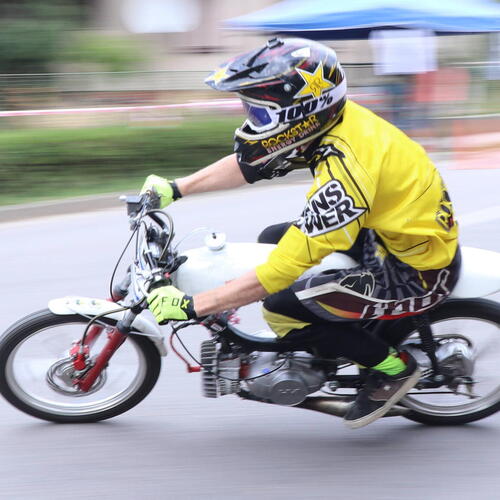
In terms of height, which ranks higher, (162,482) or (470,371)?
(470,371)

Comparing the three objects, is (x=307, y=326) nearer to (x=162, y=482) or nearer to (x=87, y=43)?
(x=162, y=482)

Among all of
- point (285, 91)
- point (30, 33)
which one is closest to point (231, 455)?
point (285, 91)

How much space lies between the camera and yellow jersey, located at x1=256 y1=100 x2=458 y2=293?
285cm

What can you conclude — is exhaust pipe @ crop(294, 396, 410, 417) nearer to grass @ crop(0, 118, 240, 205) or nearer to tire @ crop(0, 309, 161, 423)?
tire @ crop(0, 309, 161, 423)

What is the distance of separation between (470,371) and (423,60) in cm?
787

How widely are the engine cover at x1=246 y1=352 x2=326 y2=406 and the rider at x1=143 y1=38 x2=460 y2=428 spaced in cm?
11

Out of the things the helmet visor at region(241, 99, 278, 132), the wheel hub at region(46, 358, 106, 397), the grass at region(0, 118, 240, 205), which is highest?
the helmet visor at region(241, 99, 278, 132)

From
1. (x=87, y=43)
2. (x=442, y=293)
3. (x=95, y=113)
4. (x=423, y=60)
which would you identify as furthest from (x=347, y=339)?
(x=87, y=43)

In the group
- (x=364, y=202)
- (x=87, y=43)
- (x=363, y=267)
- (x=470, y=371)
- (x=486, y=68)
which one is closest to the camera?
(x=364, y=202)

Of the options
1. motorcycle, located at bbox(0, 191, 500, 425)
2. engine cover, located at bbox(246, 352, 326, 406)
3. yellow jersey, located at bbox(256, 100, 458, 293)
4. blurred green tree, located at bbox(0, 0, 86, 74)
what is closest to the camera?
yellow jersey, located at bbox(256, 100, 458, 293)

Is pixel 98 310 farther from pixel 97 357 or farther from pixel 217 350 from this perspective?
pixel 217 350

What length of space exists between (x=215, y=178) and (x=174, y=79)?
11.0 metres

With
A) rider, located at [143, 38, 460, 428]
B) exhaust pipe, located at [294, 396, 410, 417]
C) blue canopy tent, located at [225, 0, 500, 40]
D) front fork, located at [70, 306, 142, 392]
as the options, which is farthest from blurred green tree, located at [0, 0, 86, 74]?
exhaust pipe, located at [294, 396, 410, 417]

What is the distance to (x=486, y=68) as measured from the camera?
40.5 feet
